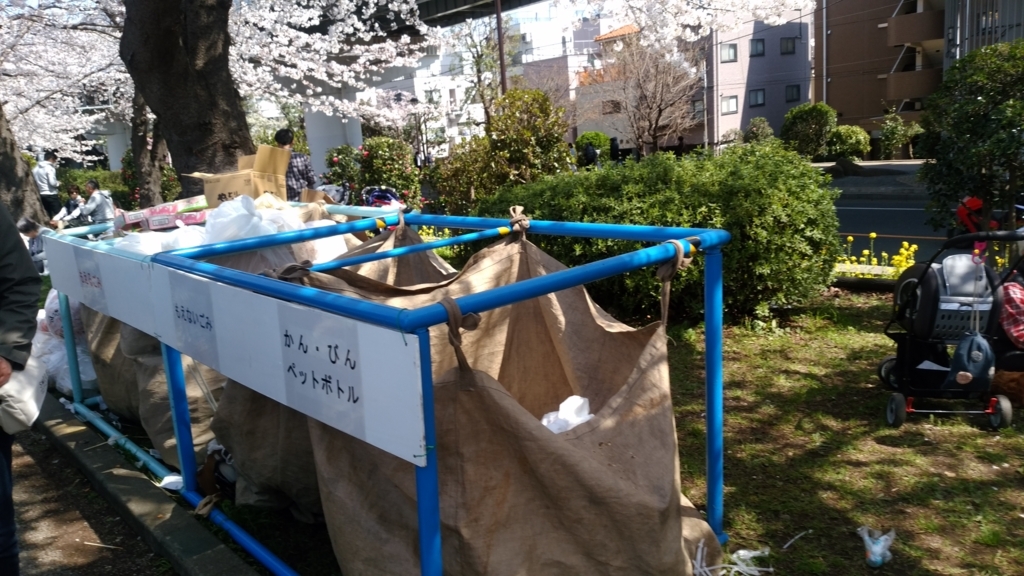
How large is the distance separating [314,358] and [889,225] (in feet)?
42.6

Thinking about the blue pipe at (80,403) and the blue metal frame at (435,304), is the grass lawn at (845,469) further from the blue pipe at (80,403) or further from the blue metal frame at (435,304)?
the blue pipe at (80,403)

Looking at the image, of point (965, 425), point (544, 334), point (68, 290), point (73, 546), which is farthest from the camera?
point (68, 290)

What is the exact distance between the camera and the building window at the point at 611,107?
34.6m

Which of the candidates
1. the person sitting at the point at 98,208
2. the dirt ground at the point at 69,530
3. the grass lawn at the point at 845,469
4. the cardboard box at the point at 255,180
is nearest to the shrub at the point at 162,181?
the person sitting at the point at 98,208

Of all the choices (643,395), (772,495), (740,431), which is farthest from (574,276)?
(740,431)

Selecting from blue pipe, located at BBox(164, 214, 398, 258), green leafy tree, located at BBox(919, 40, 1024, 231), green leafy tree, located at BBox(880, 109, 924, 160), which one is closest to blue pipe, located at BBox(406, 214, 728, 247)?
blue pipe, located at BBox(164, 214, 398, 258)

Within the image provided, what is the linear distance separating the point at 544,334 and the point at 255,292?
1.21 meters

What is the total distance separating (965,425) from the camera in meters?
3.87

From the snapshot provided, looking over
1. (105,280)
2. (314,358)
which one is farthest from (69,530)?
(314,358)

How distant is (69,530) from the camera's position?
146 inches

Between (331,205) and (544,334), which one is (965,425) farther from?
(331,205)

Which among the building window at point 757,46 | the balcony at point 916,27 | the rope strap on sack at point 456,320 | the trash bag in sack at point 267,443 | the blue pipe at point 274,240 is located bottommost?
the trash bag in sack at point 267,443

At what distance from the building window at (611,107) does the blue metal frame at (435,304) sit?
32.0 m

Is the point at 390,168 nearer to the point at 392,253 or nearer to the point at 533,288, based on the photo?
the point at 392,253
